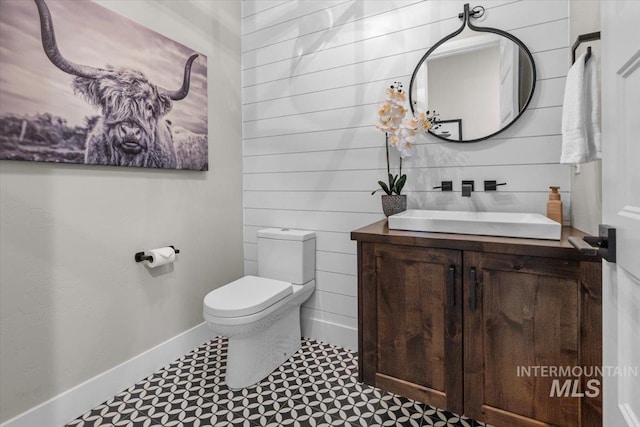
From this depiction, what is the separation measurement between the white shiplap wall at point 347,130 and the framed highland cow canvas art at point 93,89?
541mm

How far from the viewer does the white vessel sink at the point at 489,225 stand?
1.26 meters

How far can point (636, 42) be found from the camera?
58 centimetres

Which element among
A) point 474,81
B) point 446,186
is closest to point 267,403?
point 446,186

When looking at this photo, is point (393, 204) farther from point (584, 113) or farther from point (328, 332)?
point (328, 332)

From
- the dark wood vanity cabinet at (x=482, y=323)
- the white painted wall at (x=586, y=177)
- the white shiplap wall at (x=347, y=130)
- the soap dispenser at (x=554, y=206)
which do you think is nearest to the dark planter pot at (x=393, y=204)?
the white shiplap wall at (x=347, y=130)

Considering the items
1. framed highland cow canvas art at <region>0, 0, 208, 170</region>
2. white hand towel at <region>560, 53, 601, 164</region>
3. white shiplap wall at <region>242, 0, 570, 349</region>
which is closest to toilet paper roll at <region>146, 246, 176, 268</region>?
framed highland cow canvas art at <region>0, 0, 208, 170</region>

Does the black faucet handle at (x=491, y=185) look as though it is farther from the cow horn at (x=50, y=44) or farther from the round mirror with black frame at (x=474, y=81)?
the cow horn at (x=50, y=44)

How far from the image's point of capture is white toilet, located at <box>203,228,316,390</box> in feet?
5.61

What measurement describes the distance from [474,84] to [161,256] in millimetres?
2023

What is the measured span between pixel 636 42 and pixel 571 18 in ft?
4.28

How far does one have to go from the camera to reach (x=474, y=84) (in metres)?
1.80

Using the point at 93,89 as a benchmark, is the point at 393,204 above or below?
below

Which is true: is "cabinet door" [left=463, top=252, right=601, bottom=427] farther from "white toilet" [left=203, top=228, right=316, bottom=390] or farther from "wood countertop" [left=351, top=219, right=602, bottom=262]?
"white toilet" [left=203, top=228, right=316, bottom=390]

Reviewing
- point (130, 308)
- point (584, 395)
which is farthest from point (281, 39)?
point (584, 395)
